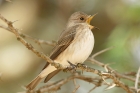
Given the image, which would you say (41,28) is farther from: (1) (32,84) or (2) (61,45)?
(1) (32,84)

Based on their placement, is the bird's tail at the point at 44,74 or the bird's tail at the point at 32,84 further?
the bird's tail at the point at 44,74

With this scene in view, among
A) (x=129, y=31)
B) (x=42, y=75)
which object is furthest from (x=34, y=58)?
(x=129, y=31)

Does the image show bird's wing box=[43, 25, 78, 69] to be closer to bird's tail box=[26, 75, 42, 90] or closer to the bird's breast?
the bird's breast

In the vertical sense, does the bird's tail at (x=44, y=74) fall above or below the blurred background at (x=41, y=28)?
below

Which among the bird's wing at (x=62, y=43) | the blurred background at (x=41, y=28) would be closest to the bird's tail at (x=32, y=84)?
the bird's wing at (x=62, y=43)

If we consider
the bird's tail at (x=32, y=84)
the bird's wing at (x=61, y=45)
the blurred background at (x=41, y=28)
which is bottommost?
the bird's tail at (x=32, y=84)

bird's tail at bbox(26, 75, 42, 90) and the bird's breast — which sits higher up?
the bird's breast

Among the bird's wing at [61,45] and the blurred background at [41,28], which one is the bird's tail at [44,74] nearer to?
the bird's wing at [61,45]

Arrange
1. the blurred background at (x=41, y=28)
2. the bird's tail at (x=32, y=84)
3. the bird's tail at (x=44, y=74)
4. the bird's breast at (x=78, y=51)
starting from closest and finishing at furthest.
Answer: the bird's tail at (x=32, y=84)
the bird's tail at (x=44, y=74)
the bird's breast at (x=78, y=51)
the blurred background at (x=41, y=28)

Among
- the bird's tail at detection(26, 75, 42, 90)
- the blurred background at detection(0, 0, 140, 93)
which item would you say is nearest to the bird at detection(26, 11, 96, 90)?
the bird's tail at detection(26, 75, 42, 90)
